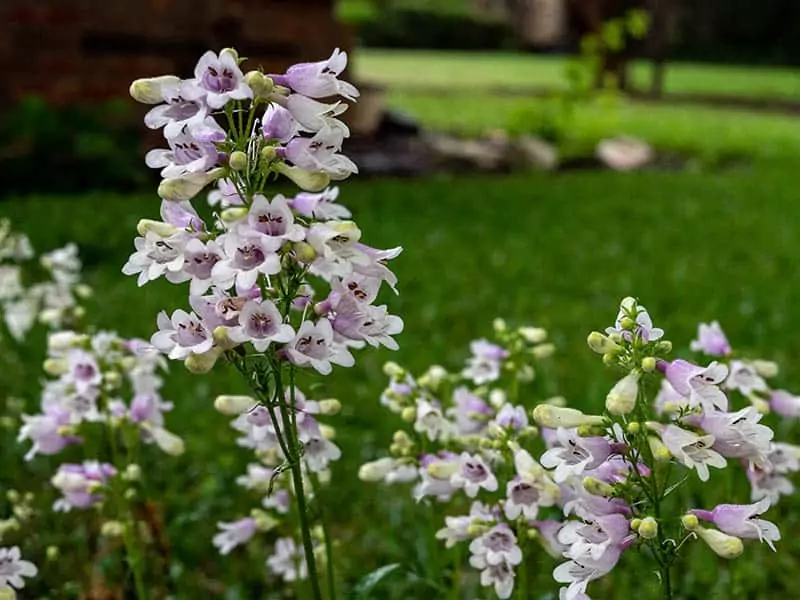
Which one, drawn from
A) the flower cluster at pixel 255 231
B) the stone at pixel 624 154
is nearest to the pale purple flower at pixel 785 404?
the flower cluster at pixel 255 231

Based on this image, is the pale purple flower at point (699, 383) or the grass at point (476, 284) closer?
the pale purple flower at point (699, 383)

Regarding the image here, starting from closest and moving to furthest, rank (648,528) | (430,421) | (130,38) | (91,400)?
(648,528) → (430,421) → (91,400) → (130,38)

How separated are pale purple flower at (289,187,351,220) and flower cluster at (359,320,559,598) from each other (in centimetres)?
43

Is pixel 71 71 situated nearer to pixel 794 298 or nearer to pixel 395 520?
pixel 794 298

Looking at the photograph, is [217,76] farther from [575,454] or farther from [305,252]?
[575,454]

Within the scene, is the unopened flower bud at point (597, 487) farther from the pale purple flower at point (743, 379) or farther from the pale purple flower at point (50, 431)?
the pale purple flower at point (50, 431)

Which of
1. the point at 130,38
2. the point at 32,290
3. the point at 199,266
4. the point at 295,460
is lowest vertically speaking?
the point at 130,38

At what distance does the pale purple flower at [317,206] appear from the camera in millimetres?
1210

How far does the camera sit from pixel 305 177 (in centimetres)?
118

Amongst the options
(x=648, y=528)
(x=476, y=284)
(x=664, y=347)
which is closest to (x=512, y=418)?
(x=664, y=347)

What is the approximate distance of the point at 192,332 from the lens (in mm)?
1189

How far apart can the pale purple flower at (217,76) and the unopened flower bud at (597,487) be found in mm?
538

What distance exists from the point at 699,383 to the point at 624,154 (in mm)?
10230

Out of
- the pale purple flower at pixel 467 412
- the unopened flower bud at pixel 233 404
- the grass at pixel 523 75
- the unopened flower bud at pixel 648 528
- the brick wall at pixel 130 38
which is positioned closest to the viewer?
the unopened flower bud at pixel 648 528
